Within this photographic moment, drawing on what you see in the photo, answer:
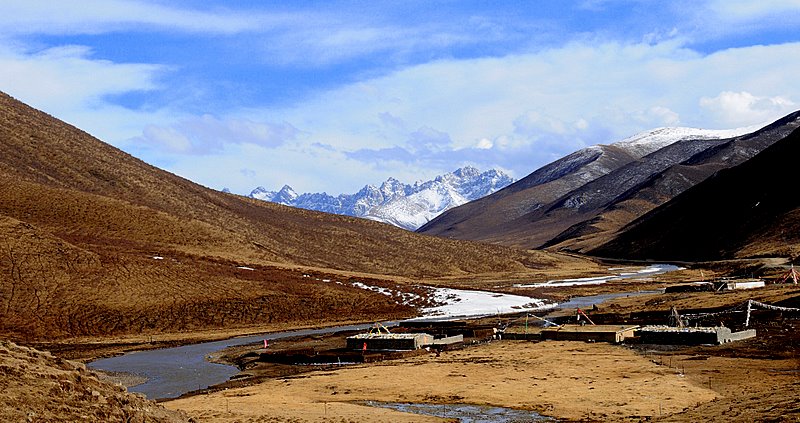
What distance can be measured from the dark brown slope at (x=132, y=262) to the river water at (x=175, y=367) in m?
14.9

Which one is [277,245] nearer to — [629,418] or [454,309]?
[454,309]

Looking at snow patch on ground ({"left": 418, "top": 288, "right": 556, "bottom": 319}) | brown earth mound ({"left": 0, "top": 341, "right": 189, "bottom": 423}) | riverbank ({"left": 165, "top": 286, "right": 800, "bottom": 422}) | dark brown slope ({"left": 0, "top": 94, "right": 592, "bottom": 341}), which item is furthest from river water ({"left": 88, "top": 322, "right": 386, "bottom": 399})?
snow patch on ground ({"left": 418, "top": 288, "right": 556, "bottom": 319})

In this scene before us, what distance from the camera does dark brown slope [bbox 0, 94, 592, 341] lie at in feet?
311

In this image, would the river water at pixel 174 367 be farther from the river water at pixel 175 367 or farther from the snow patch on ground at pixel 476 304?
the snow patch on ground at pixel 476 304

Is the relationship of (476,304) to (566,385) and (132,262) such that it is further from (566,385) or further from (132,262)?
(566,385)

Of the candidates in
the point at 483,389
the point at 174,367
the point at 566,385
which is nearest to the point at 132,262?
the point at 174,367

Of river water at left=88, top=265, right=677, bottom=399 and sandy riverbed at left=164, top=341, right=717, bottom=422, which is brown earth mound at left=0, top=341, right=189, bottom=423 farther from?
river water at left=88, top=265, right=677, bottom=399

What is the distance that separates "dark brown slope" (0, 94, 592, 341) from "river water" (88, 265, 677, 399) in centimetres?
1493

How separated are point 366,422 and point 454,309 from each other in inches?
2970

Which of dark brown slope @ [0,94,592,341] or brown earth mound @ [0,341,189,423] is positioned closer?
brown earth mound @ [0,341,189,423]

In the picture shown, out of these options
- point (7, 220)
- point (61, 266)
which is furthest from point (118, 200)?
point (61, 266)

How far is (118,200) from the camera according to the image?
6403 inches

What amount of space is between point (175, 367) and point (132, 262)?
50.6m

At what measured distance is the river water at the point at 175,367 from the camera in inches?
2178
